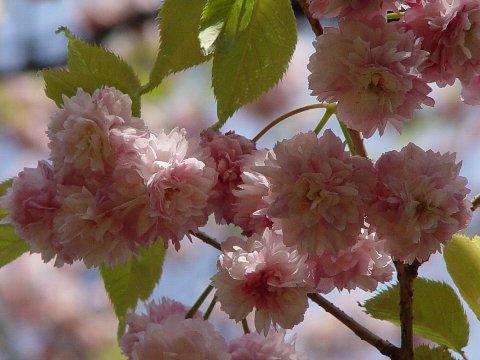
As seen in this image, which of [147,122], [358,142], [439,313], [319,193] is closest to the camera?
[319,193]

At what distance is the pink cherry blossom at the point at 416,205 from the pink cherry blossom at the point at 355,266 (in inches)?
1.8

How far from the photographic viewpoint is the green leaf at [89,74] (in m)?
1.00

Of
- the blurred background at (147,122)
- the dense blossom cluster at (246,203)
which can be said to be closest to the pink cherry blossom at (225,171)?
the dense blossom cluster at (246,203)

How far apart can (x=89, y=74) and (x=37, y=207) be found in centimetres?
17

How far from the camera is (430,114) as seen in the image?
5078mm

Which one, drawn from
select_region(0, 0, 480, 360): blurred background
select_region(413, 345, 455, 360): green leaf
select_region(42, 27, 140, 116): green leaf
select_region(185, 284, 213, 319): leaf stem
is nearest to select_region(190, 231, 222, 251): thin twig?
select_region(185, 284, 213, 319): leaf stem

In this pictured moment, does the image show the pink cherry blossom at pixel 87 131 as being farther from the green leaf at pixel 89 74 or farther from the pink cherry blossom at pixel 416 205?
the pink cherry blossom at pixel 416 205

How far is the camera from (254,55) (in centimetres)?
98

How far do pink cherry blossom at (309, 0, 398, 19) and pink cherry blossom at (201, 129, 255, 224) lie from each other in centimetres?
17

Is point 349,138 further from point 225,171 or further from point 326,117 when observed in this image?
point 225,171

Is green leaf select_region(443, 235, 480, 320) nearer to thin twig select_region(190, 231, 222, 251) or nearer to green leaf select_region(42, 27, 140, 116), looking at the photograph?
thin twig select_region(190, 231, 222, 251)

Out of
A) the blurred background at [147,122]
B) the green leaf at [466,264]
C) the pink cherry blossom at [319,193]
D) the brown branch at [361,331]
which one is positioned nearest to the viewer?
the pink cherry blossom at [319,193]

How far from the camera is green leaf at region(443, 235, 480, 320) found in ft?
3.47

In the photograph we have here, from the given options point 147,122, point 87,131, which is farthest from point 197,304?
point 147,122
